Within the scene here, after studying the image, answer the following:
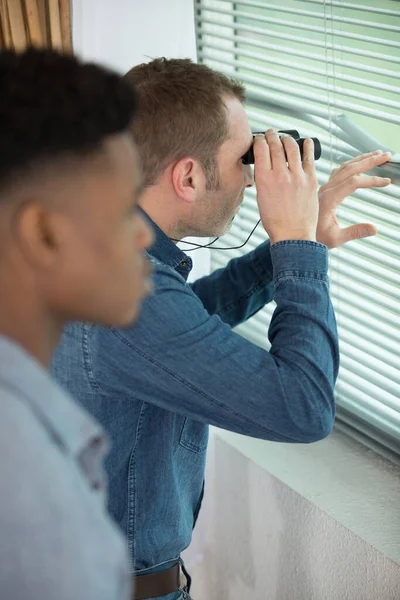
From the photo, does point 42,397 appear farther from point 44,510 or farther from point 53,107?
Answer: point 53,107

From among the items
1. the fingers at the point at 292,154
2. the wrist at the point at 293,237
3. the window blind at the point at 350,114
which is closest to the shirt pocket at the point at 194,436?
the wrist at the point at 293,237

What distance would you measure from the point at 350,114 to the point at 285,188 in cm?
47

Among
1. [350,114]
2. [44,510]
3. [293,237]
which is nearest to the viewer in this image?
[44,510]

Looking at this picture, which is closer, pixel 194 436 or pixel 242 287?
pixel 194 436

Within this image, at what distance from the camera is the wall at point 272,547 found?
1.48 metres

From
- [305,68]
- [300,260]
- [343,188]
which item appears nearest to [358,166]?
[343,188]


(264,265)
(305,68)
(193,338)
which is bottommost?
(264,265)

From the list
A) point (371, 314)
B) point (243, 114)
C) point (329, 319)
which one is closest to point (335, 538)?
point (371, 314)

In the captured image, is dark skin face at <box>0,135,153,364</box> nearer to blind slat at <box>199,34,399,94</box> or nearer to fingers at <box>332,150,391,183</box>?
fingers at <box>332,150,391,183</box>

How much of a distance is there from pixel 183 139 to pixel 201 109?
0.06m

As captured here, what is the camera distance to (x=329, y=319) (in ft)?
3.48

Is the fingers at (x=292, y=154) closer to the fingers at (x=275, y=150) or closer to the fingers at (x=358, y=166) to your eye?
the fingers at (x=275, y=150)

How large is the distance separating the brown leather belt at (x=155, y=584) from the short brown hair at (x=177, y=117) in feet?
1.85

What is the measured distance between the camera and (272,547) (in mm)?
1703
